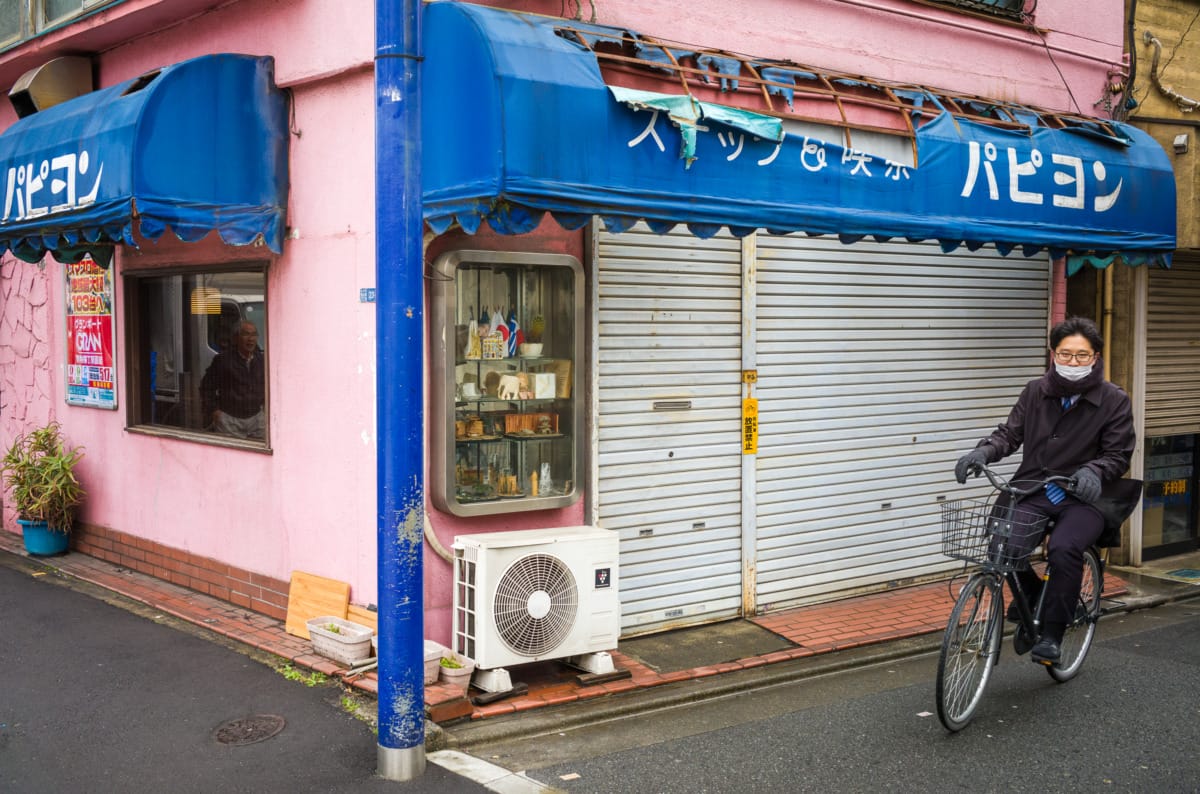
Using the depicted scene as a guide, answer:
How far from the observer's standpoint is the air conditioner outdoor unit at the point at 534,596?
254 inches

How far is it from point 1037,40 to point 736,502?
535cm

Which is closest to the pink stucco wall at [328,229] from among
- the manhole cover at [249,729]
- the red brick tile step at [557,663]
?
the red brick tile step at [557,663]

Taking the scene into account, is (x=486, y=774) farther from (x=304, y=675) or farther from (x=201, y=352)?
(x=201, y=352)

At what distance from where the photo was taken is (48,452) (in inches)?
405

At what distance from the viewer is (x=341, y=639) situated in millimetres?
6852

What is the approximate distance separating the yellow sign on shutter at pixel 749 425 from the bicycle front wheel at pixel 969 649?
2483 mm

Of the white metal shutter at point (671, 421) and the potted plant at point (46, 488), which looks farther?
the potted plant at point (46, 488)

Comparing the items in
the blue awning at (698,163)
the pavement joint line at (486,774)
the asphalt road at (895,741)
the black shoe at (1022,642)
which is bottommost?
the asphalt road at (895,741)

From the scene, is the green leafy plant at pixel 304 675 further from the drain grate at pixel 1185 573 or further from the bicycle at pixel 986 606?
the drain grate at pixel 1185 573

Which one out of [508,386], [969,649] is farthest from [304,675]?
[969,649]

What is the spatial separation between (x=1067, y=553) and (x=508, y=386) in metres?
3.59

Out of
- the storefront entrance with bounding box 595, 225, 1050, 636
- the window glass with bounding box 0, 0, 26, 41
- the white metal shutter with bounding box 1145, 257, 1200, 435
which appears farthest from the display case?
the white metal shutter with bounding box 1145, 257, 1200, 435

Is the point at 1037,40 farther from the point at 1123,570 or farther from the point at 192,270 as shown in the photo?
the point at 192,270

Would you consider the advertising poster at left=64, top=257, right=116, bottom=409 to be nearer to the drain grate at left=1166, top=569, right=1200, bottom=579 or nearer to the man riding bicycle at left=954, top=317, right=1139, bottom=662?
the man riding bicycle at left=954, top=317, right=1139, bottom=662
